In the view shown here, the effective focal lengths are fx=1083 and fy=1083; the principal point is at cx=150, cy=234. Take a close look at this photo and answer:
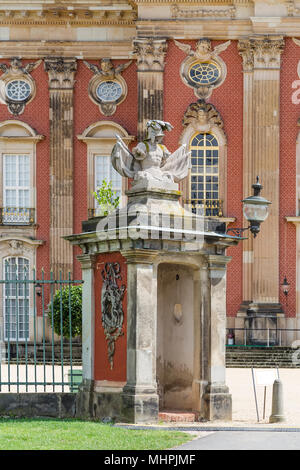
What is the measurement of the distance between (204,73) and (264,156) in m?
3.54

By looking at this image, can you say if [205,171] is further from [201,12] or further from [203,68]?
[201,12]

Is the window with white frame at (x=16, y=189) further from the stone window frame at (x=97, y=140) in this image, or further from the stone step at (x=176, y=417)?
the stone step at (x=176, y=417)

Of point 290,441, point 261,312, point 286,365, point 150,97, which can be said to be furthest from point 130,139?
point 290,441

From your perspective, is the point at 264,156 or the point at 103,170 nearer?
the point at 264,156

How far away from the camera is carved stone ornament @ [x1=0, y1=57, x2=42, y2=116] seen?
37375mm

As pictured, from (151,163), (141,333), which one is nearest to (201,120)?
(151,163)

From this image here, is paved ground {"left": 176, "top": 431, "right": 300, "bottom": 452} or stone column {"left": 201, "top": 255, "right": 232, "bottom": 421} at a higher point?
stone column {"left": 201, "top": 255, "right": 232, "bottom": 421}

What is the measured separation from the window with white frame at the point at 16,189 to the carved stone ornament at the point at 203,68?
20.6ft

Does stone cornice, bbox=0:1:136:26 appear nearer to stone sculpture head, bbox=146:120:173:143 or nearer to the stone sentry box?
stone sculpture head, bbox=146:120:173:143

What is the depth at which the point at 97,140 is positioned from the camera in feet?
121

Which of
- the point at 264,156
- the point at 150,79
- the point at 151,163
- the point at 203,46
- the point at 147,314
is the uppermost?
the point at 203,46

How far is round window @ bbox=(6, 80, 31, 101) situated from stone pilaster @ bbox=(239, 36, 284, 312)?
7.77 metres

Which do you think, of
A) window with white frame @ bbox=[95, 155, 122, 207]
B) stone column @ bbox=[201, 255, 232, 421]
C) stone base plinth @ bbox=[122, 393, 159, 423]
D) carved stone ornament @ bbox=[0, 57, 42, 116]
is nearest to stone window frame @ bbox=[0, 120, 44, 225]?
carved stone ornament @ bbox=[0, 57, 42, 116]

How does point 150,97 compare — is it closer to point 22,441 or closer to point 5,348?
point 5,348
